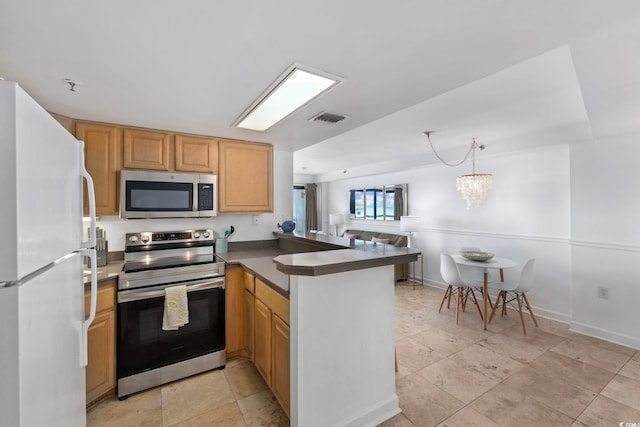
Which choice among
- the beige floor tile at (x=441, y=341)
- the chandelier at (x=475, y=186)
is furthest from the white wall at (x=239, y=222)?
the beige floor tile at (x=441, y=341)

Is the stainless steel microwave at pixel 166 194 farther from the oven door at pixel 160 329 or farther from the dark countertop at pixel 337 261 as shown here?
the dark countertop at pixel 337 261

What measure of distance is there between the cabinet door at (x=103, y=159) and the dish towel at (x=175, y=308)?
3.14ft

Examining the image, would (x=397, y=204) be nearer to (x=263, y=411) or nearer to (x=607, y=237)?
(x=607, y=237)

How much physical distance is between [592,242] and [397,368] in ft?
8.68

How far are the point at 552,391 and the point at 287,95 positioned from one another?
295 centimetres

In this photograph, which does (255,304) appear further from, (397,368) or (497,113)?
(497,113)

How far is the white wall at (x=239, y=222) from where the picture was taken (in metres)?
2.62

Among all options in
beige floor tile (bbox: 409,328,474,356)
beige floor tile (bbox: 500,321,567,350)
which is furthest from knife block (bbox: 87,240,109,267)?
beige floor tile (bbox: 500,321,567,350)

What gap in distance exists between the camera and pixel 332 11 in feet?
3.64

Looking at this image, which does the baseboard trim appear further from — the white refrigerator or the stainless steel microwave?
the stainless steel microwave

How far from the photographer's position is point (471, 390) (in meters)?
2.14

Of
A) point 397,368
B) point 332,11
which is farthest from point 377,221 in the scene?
point 332,11

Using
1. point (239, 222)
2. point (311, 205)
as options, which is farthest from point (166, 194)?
point (311, 205)

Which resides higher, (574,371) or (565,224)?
(565,224)
